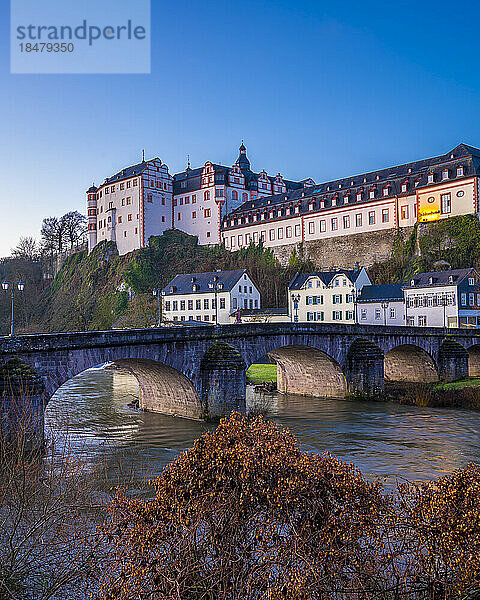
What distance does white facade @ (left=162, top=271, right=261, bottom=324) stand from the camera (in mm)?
72375

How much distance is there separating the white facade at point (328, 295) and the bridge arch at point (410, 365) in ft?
60.1

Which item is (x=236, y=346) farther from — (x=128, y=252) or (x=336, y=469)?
(x=128, y=252)

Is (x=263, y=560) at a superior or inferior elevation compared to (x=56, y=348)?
inferior

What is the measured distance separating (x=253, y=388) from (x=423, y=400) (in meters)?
13.1

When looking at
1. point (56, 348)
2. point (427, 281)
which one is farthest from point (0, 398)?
point (427, 281)

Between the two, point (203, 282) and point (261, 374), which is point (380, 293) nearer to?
point (261, 374)

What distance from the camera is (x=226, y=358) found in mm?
28781

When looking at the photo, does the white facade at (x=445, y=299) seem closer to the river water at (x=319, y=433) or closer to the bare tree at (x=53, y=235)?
the river water at (x=319, y=433)

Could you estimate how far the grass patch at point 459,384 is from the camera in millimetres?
39094

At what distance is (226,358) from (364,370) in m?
11.4

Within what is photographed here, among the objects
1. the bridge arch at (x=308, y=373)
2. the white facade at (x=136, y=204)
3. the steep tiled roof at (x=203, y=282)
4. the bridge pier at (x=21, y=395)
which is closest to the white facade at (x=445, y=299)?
the bridge arch at (x=308, y=373)

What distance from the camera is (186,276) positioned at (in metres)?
77.9

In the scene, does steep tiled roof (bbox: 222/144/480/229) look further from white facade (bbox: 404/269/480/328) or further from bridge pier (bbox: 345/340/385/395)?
bridge pier (bbox: 345/340/385/395)

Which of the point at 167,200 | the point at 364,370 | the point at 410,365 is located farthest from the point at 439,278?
the point at 167,200
